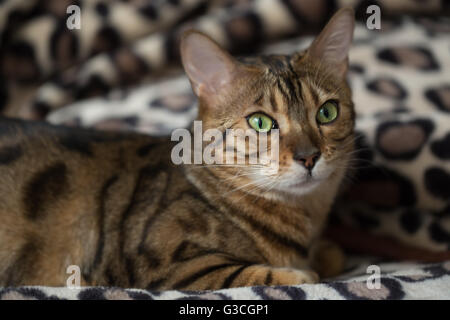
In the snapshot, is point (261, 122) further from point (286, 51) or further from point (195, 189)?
point (286, 51)

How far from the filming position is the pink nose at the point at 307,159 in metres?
1.29

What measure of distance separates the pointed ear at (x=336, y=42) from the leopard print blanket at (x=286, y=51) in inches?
11.2

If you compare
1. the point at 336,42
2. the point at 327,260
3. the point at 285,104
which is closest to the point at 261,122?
the point at 285,104

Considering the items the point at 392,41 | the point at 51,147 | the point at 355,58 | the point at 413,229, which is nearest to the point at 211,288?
the point at 51,147

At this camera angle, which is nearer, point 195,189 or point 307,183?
point 307,183

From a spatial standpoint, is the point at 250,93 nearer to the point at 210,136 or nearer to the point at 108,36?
the point at 210,136

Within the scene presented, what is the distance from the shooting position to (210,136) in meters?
1.42

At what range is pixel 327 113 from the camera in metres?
1.45

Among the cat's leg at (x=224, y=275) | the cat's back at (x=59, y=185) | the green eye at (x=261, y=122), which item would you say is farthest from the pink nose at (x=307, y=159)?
the cat's back at (x=59, y=185)

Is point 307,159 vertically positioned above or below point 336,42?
below

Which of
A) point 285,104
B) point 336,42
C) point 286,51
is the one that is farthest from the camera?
point 286,51

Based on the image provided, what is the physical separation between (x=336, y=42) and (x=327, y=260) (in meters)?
0.66

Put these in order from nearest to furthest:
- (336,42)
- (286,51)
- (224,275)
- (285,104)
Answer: (224,275)
(285,104)
(336,42)
(286,51)

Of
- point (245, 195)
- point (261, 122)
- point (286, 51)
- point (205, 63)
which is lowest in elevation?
point (245, 195)
